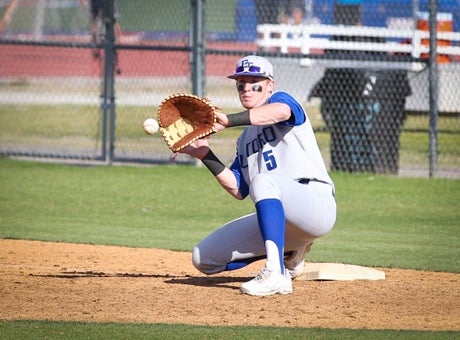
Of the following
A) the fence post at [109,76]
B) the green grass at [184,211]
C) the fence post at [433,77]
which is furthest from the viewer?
the fence post at [109,76]

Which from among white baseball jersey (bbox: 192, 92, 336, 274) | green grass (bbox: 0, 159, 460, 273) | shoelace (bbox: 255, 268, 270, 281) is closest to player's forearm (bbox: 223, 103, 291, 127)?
white baseball jersey (bbox: 192, 92, 336, 274)

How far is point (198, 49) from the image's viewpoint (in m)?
13.8

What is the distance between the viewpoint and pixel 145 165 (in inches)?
568

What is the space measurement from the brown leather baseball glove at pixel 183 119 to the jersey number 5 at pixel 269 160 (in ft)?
1.45

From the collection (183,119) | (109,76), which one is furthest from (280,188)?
(109,76)

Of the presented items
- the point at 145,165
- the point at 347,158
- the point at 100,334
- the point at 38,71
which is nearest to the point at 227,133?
the point at 145,165

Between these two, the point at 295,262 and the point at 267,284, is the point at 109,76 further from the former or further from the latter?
the point at 267,284

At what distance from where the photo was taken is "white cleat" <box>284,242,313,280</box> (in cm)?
682

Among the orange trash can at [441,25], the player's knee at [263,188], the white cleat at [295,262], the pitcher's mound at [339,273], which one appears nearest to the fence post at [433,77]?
the orange trash can at [441,25]

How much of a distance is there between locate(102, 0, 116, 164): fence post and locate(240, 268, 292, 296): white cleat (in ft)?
26.9

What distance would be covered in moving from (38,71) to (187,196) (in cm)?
1433

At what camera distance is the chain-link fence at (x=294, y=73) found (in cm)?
1333

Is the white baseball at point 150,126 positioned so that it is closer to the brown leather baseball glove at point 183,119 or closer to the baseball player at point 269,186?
the brown leather baseball glove at point 183,119

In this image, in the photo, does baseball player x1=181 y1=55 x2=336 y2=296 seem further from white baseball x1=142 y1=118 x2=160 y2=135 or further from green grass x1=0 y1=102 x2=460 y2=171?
green grass x1=0 y1=102 x2=460 y2=171
